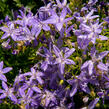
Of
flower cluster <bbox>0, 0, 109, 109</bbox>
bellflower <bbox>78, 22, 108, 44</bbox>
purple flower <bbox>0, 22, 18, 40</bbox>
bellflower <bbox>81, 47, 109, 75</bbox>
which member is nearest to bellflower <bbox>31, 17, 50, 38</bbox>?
flower cluster <bbox>0, 0, 109, 109</bbox>

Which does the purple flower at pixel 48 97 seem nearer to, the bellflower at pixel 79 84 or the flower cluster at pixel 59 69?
the flower cluster at pixel 59 69

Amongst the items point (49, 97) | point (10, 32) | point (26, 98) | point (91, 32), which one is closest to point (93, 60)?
point (91, 32)

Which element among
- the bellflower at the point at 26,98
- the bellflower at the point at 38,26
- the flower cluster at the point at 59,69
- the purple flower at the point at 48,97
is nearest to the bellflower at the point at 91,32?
the flower cluster at the point at 59,69

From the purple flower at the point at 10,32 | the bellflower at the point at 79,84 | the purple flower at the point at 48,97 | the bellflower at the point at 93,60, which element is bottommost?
the purple flower at the point at 48,97

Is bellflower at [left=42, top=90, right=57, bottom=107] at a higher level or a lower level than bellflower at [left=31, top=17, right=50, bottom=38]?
lower

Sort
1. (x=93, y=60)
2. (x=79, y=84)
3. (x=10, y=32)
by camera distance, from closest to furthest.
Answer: (x=93, y=60) → (x=79, y=84) → (x=10, y=32)

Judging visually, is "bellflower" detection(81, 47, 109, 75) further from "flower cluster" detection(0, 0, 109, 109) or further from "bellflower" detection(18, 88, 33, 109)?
"bellflower" detection(18, 88, 33, 109)

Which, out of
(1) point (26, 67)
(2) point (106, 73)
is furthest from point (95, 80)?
(1) point (26, 67)

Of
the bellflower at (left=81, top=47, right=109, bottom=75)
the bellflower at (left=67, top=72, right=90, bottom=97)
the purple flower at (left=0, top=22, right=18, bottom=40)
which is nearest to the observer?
the bellflower at (left=81, top=47, right=109, bottom=75)

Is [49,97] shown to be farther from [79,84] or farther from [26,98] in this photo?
[79,84]

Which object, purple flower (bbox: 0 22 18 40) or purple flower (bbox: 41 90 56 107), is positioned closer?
purple flower (bbox: 41 90 56 107)

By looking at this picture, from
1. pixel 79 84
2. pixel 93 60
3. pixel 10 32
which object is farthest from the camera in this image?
pixel 10 32

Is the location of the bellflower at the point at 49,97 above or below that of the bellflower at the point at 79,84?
below
